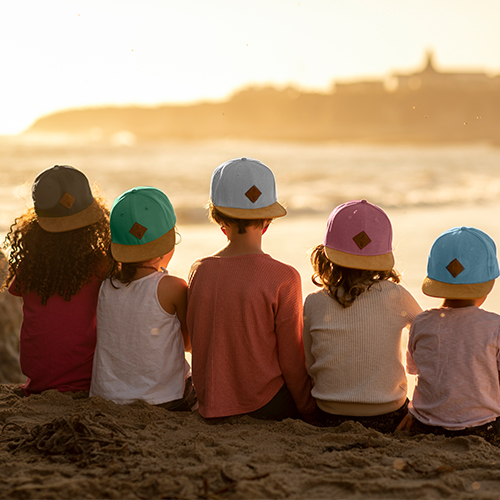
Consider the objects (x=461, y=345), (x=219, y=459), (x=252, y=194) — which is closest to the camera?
(x=219, y=459)

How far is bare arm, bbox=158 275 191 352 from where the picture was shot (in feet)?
8.04

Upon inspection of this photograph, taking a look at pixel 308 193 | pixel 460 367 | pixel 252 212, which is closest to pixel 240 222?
pixel 252 212

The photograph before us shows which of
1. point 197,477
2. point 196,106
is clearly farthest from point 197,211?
point 196,106

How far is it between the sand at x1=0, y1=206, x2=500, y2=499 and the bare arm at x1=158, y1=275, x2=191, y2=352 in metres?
0.42

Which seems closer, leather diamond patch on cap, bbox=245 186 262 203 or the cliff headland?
leather diamond patch on cap, bbox=245 186 262 203

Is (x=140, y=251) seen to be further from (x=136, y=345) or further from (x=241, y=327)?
(x=241, y=327)

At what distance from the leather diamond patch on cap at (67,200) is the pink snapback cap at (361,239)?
3.87 feet

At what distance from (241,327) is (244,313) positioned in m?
0.06

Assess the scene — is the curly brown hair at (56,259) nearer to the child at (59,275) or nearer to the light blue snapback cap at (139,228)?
the child at (59,275)

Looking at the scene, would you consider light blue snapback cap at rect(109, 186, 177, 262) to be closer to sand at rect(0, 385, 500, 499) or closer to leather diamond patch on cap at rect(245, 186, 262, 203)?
leather diamond patch on cap at rect(245, 186, 262, 203)

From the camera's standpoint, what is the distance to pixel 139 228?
2402 millimetres

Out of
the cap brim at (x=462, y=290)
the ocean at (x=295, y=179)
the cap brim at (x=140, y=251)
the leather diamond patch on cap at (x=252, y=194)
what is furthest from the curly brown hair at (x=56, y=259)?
the ocean at (x=295, y=179)

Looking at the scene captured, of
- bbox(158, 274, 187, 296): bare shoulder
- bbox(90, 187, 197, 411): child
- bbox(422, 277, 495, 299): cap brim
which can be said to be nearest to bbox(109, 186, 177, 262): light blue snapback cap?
bbox(90, 187, 197, 411): child

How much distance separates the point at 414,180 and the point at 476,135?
4317cm
